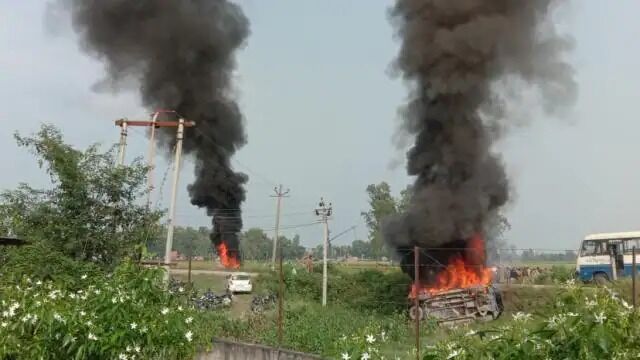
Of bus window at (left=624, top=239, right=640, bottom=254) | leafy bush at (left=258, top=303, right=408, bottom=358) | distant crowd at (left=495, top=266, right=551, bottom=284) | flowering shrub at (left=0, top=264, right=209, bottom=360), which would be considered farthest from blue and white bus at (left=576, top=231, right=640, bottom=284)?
flowering shrub at (left=0, top=264, right=209, bottom=360)

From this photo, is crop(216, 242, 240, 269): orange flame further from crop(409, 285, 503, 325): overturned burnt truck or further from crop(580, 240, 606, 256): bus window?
crop(409, 285, 503, 325): overturned burnt truck

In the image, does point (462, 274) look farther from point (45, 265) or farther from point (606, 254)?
point (45, 265)

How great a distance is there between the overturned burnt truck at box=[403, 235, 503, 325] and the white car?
7.89 m

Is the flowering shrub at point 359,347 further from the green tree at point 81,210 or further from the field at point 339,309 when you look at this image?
the green tree at point 81,210

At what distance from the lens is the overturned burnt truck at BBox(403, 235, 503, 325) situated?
15945 millimetres

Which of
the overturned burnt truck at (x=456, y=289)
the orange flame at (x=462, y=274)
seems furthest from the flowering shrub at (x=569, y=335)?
the orange flame at (x=462, y=274)

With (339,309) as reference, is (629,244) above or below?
above

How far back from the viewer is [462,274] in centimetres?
1847

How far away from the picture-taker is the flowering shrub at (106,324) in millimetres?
4527

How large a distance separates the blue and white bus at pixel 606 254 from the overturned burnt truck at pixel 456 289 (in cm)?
402

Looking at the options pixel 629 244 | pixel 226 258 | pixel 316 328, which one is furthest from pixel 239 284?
pixel 629 244

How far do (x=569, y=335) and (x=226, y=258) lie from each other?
119 feet

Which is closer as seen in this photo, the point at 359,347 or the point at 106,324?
the point at 359,347

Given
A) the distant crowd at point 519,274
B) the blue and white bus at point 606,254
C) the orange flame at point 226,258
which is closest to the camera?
the distant crowd at point 519,274
